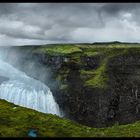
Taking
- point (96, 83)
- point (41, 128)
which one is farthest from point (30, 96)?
point (41, 128)

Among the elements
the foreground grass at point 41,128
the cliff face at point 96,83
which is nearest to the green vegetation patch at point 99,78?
the cliff face at point 96,83

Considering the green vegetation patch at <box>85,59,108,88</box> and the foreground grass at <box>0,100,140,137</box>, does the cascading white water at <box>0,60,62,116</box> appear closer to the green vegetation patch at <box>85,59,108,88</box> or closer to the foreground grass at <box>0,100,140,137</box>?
the green vegetation patch at <box>85,59,108,88</box>

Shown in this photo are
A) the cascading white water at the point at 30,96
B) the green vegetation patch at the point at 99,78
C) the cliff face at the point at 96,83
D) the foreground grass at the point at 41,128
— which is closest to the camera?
the foreground grass at the point at 41,128

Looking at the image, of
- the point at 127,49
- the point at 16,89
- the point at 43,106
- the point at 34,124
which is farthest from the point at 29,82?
the point at 34,124

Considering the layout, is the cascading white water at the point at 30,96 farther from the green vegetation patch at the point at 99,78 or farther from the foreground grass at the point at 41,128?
the foreground grass at the point at 41,128

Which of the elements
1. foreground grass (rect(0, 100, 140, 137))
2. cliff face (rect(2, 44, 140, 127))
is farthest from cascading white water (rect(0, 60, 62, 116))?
foreground grass (rect(0, 100, 140, 137))

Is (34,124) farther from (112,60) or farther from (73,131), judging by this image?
(112,60)

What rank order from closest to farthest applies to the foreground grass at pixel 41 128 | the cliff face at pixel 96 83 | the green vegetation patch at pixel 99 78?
the foreground grass at pixel 41 128, the cliff face at pixel 96 83, the green vegetation patch at pixel 99 78
